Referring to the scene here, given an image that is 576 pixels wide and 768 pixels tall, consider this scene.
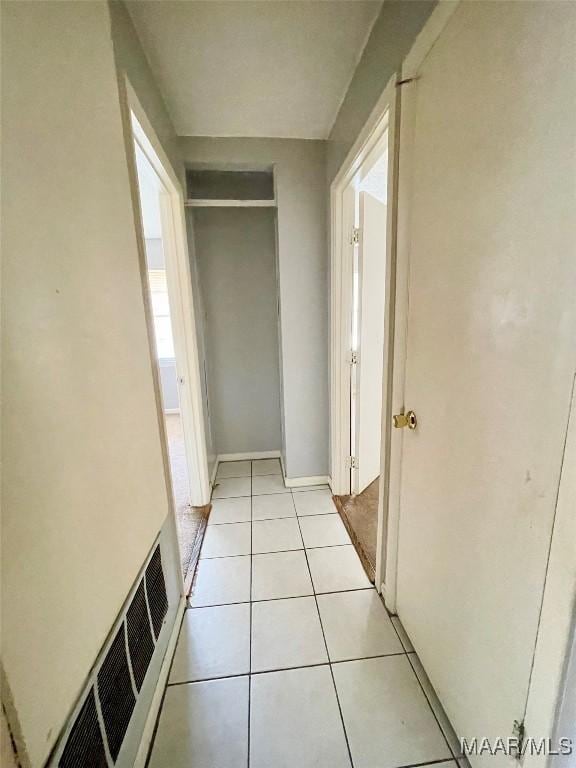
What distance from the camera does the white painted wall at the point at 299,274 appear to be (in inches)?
77.2

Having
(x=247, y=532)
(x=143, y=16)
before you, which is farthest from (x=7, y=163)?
(x=247, y=532)

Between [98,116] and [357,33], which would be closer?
[98,116]

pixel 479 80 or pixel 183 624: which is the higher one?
pixel 479 80

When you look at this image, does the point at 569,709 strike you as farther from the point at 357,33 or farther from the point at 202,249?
the point at 202,249

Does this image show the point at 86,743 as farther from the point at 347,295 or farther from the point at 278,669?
the point at 347,295

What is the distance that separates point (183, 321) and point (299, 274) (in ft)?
2.76

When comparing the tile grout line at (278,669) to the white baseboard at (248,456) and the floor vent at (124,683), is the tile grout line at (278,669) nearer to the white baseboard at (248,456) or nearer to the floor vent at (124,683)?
the floor vent at (124,683)

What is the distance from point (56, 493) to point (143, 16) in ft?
5.36

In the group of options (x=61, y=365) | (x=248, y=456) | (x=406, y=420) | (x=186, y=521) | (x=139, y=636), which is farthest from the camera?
(x=248, y=456)

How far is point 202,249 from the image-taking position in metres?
2.51

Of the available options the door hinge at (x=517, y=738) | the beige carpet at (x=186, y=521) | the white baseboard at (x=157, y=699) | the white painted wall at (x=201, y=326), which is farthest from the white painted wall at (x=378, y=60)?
the white baseboard at (x=157, y=699)

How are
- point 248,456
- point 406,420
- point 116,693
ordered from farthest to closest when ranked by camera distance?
1. point 248,456
2. point 406,420
3. point 116,693

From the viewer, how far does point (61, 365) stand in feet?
2.10

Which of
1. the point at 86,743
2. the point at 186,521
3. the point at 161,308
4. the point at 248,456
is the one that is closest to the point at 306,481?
the point at 248,456
